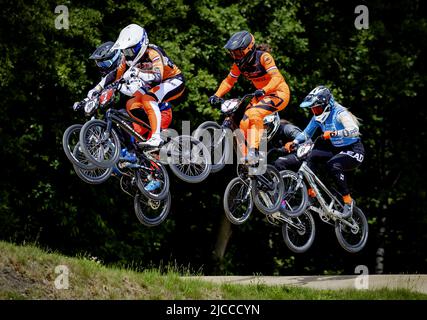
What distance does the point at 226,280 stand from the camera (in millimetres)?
18672

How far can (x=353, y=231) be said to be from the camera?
771 inches

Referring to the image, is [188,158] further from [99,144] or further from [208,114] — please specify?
[208,114]

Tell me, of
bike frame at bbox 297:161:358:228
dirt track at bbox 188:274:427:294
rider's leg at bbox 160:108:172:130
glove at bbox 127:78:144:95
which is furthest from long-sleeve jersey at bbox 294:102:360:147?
glove at bbox 127:78:144:95

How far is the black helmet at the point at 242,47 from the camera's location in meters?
17.8

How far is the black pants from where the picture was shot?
61.6 feet

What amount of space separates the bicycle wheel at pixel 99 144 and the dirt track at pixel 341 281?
9.43 feet

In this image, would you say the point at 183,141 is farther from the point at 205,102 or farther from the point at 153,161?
the point at 205,102

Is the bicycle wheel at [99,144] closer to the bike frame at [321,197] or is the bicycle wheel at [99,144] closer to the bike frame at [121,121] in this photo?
the bike frame at [121,121]

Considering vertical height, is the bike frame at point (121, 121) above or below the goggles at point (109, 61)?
below

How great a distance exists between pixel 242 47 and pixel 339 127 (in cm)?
239

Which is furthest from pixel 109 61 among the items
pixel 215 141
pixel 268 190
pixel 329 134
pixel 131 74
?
pixel 329 134

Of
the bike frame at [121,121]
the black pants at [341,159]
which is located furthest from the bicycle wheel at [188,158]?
the black pants at [341,159]

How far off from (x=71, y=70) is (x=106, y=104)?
7755 mm

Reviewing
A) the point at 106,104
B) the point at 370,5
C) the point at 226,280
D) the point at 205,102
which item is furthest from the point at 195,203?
the point at 106,104
